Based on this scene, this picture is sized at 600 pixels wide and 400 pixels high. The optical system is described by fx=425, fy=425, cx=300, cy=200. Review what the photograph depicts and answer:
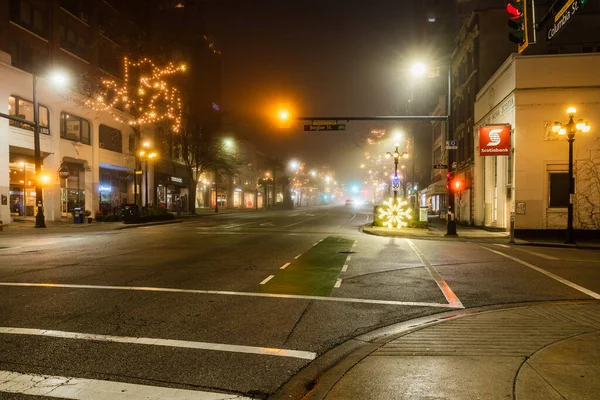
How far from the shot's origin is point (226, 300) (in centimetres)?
813

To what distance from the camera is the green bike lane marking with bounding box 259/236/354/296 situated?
9126mm

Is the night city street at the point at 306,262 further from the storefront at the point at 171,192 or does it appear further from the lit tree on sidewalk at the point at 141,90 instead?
the storefront at the point at 171,192

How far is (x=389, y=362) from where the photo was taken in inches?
193

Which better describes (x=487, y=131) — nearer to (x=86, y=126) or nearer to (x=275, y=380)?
(x=275, y=380)

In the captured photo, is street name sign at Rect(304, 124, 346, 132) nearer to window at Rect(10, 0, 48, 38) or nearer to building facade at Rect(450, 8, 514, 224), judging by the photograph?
building facade at Rect(450, 8, 514, 224)

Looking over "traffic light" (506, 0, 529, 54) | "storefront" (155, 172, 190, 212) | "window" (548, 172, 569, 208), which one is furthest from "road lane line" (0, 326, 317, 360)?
"storefront" (155, 172, 190, 212)

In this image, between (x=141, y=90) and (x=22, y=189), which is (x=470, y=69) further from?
(x=22, y=189)

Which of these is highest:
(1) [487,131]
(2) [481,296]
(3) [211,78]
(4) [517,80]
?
(3) [211,78]

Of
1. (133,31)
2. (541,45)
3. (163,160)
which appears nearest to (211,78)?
(163,160)

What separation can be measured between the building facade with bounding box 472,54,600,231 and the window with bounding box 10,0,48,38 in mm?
32873

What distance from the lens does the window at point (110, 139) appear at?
40.4 m

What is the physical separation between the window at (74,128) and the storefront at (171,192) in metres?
12.1

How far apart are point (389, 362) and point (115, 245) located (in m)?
15.3

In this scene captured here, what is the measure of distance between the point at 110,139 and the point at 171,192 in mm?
14765
